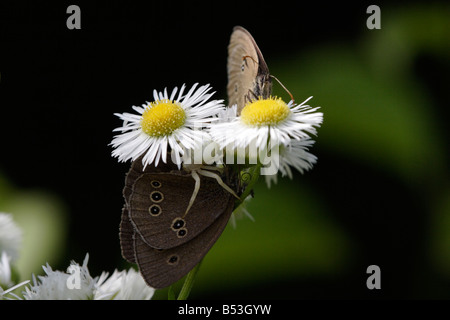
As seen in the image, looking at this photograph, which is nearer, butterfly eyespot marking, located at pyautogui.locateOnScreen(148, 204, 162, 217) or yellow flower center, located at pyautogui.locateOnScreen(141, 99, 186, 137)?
butterfly eyespot marking, located at pyautogui.locateOnScreen(148, 204, 162, 217)

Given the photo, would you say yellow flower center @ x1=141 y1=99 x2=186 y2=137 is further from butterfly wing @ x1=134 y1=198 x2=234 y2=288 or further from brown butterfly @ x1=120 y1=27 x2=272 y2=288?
butterfly wing @ x1=134 y1=198 x2=234 y2=288

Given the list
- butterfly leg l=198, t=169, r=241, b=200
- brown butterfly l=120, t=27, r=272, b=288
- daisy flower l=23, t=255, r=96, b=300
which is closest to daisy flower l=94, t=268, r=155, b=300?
daisy flower l=23, t=255, r=96, b=300

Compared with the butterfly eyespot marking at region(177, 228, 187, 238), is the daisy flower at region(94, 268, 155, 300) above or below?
below

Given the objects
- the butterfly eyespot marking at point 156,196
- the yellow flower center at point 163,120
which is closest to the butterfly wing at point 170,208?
the butterfly eyespot marking at point 156,196

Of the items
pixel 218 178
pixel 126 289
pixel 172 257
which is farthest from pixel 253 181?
pixel 126 289

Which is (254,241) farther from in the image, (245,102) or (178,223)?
(178,223)

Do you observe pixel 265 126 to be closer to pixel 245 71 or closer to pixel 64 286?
pixel 245 71

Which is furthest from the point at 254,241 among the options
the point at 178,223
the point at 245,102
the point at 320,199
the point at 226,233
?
the point at 178,223
